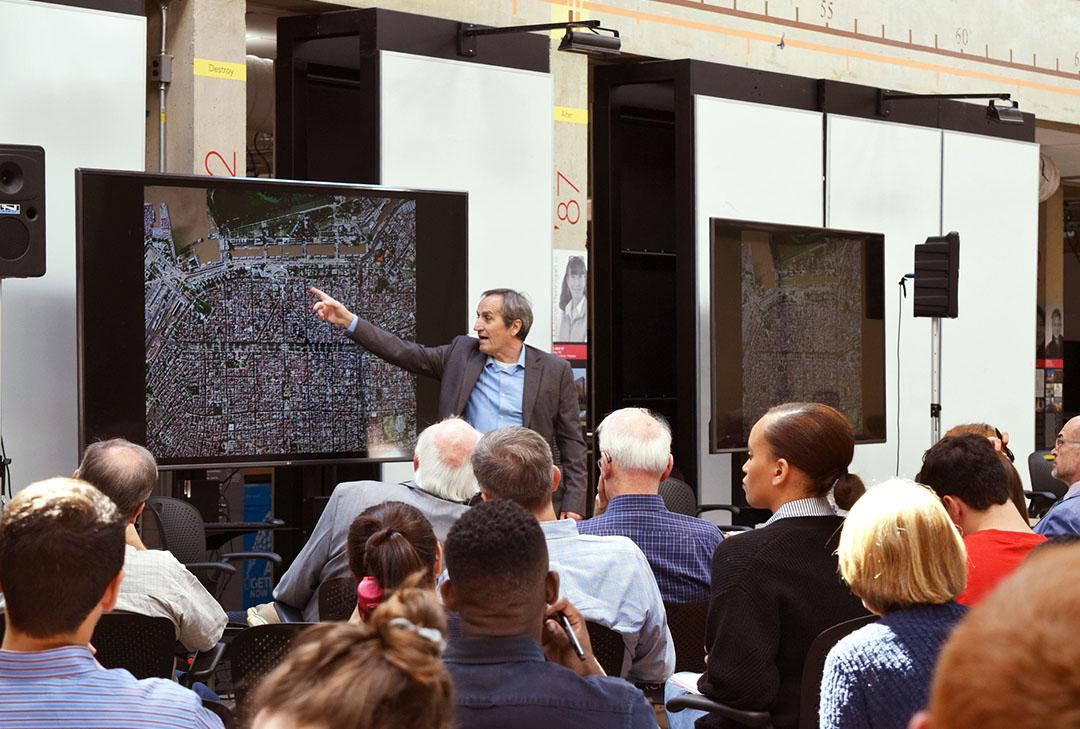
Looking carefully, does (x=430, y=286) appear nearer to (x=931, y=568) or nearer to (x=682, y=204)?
(x=682, y=204)

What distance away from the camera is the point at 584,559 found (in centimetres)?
333

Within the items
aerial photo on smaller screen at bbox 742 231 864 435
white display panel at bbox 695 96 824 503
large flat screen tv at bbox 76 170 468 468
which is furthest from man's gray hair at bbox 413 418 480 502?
aerial photo on smaller screen at bbox 742 231 864 435

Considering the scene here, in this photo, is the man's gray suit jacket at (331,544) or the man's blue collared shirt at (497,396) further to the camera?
the man's blue collared shirt at (497,396)

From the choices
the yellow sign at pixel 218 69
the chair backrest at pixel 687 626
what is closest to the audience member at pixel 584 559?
the chair backrest at pixel 687 626

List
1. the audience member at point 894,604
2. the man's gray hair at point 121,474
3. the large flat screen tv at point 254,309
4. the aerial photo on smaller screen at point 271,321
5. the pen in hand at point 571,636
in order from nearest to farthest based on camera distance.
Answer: the pen in hand at point 571,636
the audience member at point 894,604
the man's gray hair at point 121,474
the large flat screen tv at point 254,309
the aerial photo on smaller screen at point 271,321

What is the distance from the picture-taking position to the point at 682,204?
8.47 metres

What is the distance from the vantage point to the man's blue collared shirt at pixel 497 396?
622 centimetres

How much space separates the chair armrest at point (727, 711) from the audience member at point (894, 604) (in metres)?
0.63

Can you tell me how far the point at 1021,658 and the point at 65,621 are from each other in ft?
5.32

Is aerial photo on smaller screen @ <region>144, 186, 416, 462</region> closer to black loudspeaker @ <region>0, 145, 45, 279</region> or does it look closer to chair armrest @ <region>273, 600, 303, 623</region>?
black loudspeaker @ <region>0, 145, 45, 279</region>

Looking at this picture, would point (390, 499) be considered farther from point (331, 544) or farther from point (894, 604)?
point (894, 604)

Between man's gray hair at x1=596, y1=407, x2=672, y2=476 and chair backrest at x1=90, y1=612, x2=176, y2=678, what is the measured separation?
1315 millimetres

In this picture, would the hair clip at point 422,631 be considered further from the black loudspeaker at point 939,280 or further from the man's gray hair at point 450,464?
the black loudspeaker at point 939,280

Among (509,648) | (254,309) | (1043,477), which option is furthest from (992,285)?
(509,648)
